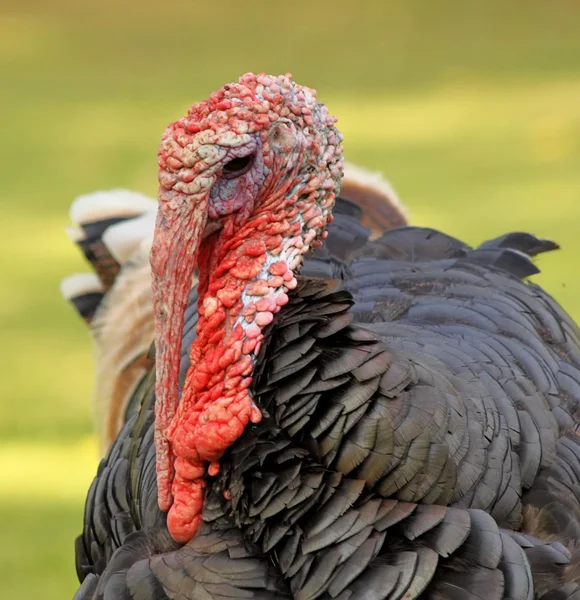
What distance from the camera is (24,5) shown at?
6125 millimetres

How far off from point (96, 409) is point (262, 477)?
135cm

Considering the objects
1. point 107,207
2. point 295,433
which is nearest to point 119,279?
point 107,207

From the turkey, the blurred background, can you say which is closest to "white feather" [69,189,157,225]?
the blurred background

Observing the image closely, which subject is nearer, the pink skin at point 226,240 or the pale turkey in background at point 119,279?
the pink skin at point 226,240

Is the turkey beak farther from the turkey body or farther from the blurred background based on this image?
the blurred background

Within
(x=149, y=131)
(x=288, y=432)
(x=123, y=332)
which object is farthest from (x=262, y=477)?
(x=149, y=131)

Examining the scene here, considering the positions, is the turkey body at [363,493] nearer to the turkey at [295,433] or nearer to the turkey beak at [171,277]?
the turkey at [295,433]

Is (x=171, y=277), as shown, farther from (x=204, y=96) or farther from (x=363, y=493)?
(x=204, y=96)

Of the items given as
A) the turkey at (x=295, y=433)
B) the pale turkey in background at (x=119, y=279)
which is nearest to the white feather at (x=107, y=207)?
the pale turkey in background at (x=119, y=279)

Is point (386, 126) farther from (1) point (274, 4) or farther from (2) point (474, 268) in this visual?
(2) point (474, 268)

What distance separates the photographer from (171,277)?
1.67 m

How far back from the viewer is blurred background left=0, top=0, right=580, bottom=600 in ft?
11.9

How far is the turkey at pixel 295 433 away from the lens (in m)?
1.62

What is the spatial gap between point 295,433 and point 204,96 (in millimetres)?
3605
